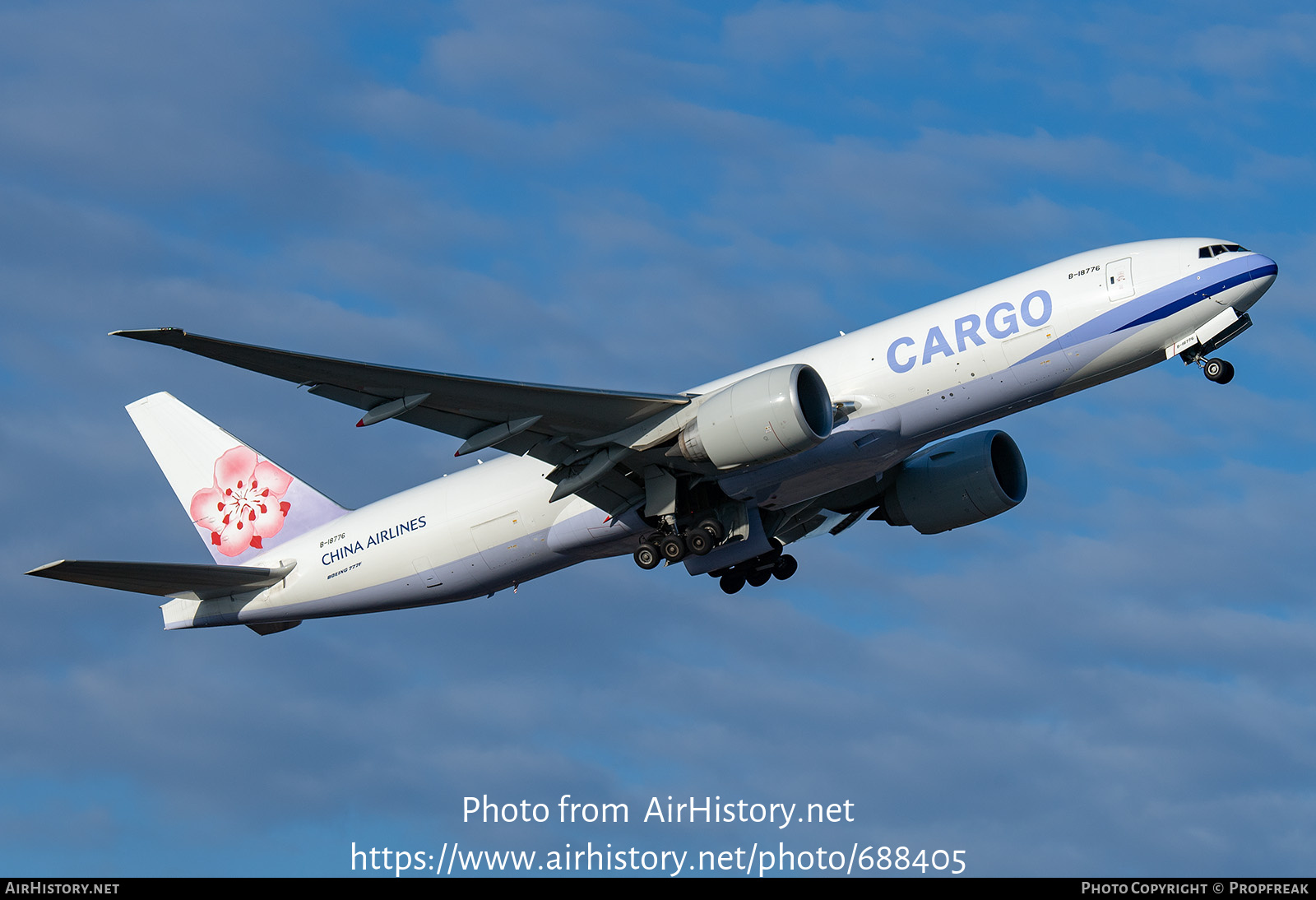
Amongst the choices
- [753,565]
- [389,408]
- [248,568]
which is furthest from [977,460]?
[248,568]

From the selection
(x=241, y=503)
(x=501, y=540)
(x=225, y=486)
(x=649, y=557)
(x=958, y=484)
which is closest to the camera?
(x=649, y=557)

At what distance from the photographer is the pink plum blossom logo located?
40.8m

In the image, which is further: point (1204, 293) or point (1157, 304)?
point (1157, 304)

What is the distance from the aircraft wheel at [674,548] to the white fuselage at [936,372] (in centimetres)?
91

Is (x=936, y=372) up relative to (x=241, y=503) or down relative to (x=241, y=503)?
down

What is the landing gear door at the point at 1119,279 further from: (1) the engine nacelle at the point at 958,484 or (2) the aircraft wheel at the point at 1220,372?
(1) the engine nacelle at the point at 958,484

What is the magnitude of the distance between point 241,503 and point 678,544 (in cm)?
1397

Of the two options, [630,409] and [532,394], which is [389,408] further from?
[630,409]

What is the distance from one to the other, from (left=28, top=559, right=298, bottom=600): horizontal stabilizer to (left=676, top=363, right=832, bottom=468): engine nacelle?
13213 millimetres

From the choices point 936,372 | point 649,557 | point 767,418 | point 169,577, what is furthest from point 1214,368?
point 169,577

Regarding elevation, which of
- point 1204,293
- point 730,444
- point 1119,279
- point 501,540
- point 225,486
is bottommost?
point 501,540

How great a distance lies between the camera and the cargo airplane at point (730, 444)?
31.0 meters

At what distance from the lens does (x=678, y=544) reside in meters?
34.4

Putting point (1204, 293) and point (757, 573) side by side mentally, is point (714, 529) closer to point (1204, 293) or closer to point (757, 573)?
point (757, 573)
